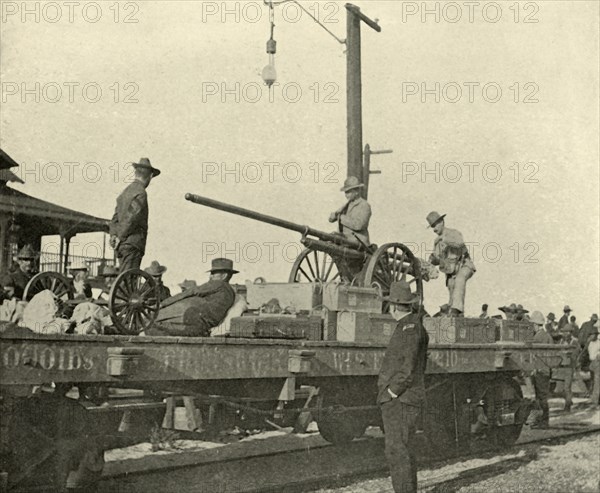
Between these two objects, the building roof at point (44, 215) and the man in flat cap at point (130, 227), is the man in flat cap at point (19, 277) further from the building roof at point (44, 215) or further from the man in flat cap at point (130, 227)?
the building roof at point (44, 215)

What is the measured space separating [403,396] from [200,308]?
2.14m

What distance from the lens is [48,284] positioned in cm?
1037

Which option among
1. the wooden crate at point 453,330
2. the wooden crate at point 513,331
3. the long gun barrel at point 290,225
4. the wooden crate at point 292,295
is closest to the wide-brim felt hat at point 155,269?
the long gun barrel at point 290,225

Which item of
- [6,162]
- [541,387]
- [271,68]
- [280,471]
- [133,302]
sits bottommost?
[280,471]

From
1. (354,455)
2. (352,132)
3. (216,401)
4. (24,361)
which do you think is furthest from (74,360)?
(352,132)

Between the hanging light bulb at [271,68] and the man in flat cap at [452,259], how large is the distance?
370 centimetres

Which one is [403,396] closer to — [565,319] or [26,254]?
[26,254]

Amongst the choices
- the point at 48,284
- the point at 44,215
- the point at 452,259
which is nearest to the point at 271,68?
the point at 452,259

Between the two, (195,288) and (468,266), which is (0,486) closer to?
(195,288)

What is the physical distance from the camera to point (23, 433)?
623 centimetres

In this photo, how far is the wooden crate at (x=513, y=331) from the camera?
37.1 feet

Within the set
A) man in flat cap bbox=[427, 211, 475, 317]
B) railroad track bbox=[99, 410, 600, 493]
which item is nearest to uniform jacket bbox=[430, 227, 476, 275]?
man in flat cap bbox=[427, 211, 475, 317]

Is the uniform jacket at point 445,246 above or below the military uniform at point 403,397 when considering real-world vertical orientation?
above

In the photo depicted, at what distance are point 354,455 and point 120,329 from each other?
156 inches
